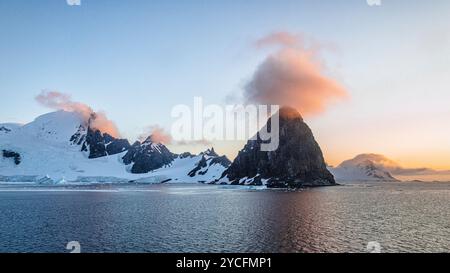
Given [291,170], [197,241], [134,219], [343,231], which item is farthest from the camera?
[291,170]

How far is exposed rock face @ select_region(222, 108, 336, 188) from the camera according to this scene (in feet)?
562

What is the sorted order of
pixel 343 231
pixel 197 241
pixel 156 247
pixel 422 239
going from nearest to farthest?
pixel 156 247, pixel 197 241, pixel 422 239, pixel 343 231

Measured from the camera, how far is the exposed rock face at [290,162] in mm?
171250

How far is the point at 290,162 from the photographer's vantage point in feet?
571

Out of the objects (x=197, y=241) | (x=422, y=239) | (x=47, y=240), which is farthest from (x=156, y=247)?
(x=422, y=239)
